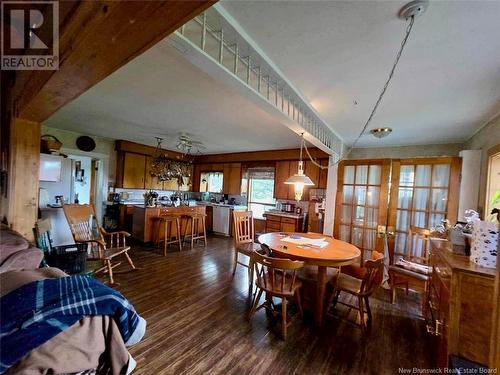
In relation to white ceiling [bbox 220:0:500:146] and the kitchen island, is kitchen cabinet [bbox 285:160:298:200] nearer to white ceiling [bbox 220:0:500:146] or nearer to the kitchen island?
the kitchen island

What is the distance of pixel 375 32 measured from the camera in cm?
129

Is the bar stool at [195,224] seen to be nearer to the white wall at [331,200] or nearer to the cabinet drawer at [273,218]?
the cabinet drawer at [273,218]

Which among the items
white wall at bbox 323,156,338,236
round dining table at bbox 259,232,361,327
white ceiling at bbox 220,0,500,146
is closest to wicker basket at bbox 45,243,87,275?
round dining table at bbox 259,232,361,327

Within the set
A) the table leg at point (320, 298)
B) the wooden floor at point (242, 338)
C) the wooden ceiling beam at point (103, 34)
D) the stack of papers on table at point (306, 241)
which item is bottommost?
the wooden floor at point (242, 338)

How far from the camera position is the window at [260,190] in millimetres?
5711

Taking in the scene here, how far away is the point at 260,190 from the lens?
Answer: 597 cm

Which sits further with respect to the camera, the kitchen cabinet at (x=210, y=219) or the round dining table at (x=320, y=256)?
the kitchen cabinet at (x=210, y=219)

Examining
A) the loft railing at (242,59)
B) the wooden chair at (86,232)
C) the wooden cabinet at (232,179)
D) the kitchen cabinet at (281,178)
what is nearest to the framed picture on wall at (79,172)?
the wooden chair at (86,232)

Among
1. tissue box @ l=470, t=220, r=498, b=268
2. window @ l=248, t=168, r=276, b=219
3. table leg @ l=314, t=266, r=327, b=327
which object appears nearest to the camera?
tissue box @ l=470, t=220, r=498, b=268

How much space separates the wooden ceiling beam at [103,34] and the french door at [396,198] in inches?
138

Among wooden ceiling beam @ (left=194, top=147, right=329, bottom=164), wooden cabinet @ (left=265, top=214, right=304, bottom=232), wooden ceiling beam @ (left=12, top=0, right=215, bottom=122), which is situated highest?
wooden ceiling beam @ (left=194, top=147, right=329, bottom=164)

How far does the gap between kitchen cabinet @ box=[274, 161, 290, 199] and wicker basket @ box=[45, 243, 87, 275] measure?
12.6 ft

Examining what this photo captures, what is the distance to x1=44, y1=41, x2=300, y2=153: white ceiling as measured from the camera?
1.93m

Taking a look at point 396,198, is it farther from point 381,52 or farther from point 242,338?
point 242,338
